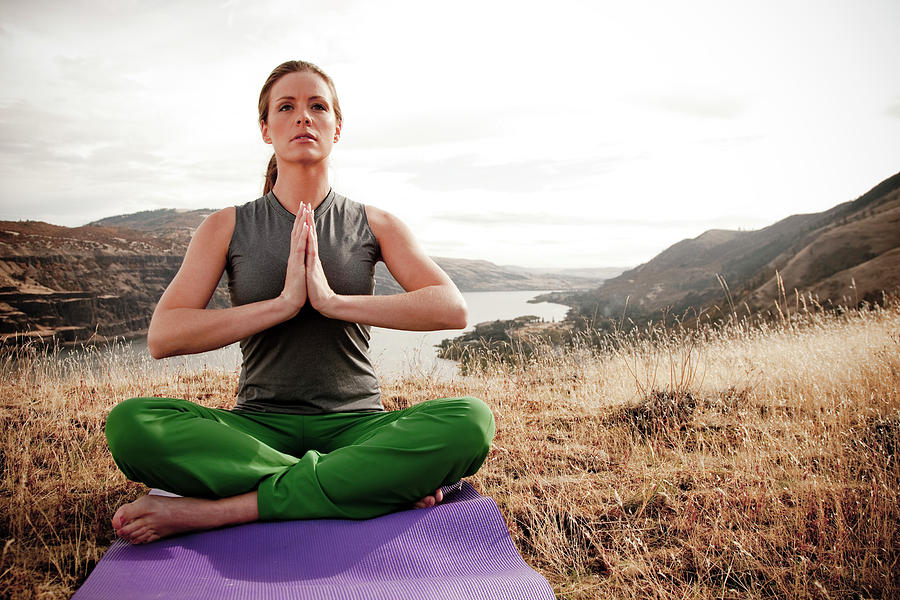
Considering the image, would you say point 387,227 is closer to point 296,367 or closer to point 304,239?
point 304,239

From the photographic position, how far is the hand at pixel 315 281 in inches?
96.9

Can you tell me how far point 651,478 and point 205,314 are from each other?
8.81 feet

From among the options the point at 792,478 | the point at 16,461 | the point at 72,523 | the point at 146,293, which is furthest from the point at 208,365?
the point at 146,293

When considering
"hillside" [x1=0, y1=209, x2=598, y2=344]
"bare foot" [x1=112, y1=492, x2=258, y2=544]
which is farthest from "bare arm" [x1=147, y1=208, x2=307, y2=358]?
"hillside" [x1=0, y1=209, x2=598, y2=344]

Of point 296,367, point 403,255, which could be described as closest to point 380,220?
point 403,255

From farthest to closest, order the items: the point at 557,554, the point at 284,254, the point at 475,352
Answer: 1. the point at 475,352
2. the point at 284,254
3. the point at 557,554

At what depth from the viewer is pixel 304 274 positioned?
248 centimetres

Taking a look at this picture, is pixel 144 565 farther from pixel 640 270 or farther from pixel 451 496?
pixel 640 270

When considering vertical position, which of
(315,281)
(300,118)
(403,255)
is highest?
(300,118)

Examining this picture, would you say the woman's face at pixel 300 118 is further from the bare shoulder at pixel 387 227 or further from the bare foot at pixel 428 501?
the bare foot at pixel 428 501

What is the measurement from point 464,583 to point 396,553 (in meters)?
0.32

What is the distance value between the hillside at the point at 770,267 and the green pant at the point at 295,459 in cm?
725

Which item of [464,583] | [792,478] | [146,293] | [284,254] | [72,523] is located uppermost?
[146,293]

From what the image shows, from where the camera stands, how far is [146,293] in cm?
4331
